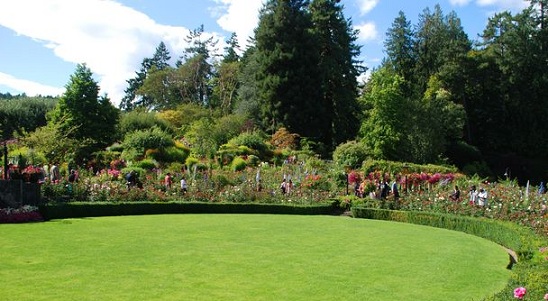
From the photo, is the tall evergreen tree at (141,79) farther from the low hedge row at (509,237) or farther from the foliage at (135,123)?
the low hedge row at (509,237)

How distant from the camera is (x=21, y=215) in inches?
618

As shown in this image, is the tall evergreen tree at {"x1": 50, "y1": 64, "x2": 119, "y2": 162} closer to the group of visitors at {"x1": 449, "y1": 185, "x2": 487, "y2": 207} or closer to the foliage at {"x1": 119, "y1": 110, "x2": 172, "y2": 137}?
the foliage at {"x1": 119, "y1": 110, "x2": 172, "y2": 137}

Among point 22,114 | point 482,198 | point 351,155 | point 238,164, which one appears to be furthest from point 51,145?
point 482,198

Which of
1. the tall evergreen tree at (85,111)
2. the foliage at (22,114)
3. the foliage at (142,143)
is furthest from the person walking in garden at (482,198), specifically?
the foliage at (22,114)

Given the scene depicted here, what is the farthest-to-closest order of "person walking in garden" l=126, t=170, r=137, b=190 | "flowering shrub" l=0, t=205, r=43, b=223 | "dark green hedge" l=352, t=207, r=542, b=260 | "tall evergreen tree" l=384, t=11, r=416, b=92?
"tall evergreen tree" l=384, t=11, r=416, b=92
"person walking in garden" l=126, t=170, r=137, b=190
"flowering shrub" l=0, t=205, r=43, b=223
"dark green hedge" l=352, t=207, r=542, b=260

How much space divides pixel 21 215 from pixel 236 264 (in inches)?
369

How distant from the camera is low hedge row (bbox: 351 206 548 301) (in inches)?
265

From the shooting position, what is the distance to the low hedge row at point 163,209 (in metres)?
17.7

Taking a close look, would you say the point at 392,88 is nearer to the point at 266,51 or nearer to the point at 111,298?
the point at 266,51

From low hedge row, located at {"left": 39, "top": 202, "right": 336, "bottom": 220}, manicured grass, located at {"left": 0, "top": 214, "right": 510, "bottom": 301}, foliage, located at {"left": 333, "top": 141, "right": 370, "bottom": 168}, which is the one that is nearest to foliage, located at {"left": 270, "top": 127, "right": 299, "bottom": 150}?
foliage, located at {"left": 333, "top": 141, "right": 370, "bottom": 168}

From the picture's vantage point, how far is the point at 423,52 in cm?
5428

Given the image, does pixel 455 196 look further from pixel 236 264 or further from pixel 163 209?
pixel 236 264

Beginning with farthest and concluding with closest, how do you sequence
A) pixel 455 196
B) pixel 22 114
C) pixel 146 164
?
pixel 22 114, pixel 146 164, pixel 455 196

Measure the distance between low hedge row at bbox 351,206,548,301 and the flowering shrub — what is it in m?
12.5
